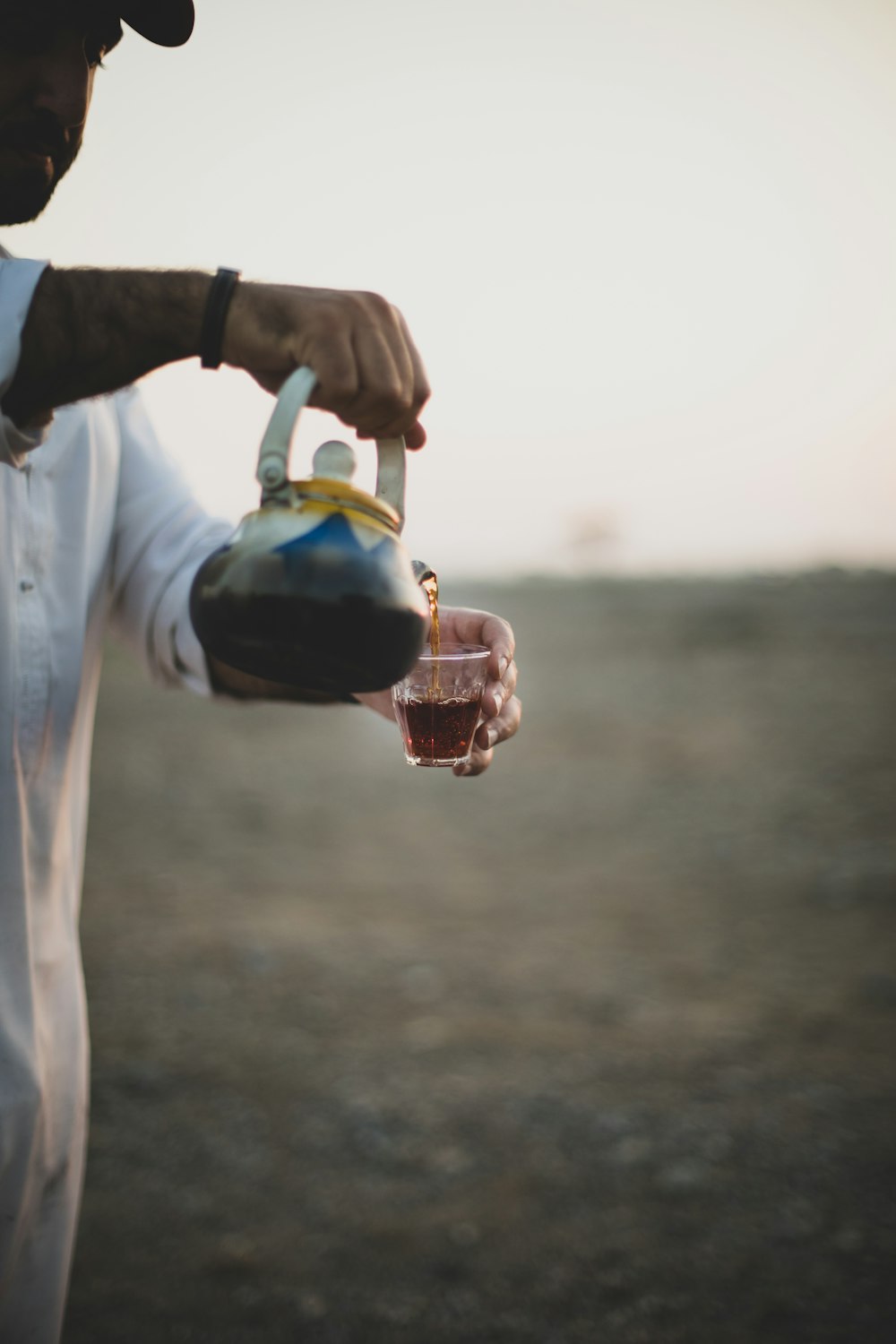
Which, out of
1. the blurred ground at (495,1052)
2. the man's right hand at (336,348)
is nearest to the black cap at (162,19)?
the man's right hand at (336,348)

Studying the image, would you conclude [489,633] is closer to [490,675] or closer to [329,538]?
[490,675]

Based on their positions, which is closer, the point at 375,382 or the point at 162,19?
the point at 375,382

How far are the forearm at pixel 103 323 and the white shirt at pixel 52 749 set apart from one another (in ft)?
1.82

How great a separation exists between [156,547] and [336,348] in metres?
1.15

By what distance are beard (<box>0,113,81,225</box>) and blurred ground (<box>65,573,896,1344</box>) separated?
3.21m

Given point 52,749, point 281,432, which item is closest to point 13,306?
point 281,432

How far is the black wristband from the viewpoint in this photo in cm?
114

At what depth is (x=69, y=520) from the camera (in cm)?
187

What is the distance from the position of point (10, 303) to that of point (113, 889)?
20.4 feet

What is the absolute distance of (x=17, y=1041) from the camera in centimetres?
164

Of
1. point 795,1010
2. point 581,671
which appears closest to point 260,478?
point 795,1010

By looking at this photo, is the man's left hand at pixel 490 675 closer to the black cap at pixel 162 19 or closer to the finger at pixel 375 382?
the finger at pixel 375 382

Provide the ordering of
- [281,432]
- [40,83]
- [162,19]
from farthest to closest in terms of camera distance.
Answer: [162,19] < [40,83] < [281,432]

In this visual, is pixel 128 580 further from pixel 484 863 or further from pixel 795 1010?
pixel 484 863
